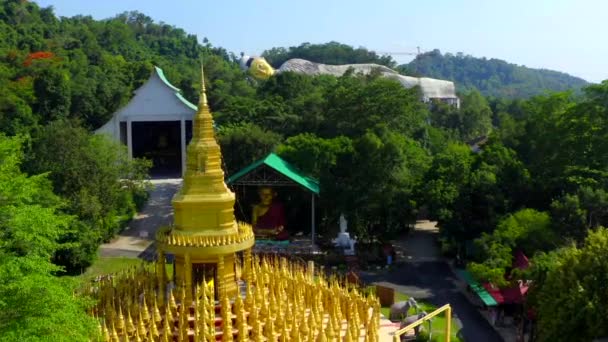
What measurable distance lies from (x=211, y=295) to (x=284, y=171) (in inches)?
802

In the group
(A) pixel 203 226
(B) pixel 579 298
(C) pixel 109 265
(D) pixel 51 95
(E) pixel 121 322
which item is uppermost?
(D) pixel 51 95

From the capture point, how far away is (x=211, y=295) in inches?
538

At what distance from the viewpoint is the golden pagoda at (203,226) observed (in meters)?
14.1

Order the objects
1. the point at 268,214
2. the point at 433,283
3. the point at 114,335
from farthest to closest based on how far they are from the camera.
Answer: the point at 268,214
the point at 433,283
the point at 114,335

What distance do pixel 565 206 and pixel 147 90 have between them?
30.8 metres

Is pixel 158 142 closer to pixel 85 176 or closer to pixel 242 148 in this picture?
pixel 242 148

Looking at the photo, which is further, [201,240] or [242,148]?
[242,148]

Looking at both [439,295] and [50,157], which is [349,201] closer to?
[439,295]

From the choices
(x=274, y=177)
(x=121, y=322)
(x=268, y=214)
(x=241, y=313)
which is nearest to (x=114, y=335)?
(x=121, y=322)

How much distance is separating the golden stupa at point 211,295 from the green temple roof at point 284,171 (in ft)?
59.2

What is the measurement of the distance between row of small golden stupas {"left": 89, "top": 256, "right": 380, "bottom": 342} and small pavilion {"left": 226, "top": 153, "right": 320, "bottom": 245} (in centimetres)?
1807

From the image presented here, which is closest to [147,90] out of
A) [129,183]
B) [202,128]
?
[129,183]

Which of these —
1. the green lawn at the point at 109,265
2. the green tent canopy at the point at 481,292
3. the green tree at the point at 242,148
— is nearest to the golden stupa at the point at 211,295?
the green tent canopy at the point at 481,292

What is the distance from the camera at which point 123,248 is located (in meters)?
33.9
